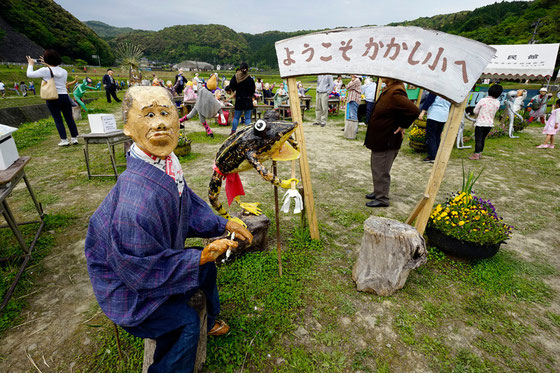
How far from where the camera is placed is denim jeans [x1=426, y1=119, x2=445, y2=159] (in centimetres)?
605

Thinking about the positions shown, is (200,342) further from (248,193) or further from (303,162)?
(248,193)

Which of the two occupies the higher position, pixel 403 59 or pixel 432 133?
pixel 403 59

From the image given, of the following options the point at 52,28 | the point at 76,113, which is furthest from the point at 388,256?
the point at 52,28

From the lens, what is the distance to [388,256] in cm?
250

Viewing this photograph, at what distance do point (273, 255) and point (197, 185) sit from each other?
2492mm

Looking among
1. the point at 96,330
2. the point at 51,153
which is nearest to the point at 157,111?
the point at 96,330

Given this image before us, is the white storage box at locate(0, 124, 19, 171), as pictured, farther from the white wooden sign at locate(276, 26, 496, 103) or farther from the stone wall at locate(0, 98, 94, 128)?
the stone wall at locate(0, 98, 94, 128)

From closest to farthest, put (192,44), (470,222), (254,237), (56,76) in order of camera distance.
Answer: (470,222)
(254,237)
(56,76)
(192,44)

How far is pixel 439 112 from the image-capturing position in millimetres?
5820

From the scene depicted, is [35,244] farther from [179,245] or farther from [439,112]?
[439,112]

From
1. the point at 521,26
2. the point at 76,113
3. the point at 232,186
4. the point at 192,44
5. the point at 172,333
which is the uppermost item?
the point at 192,44

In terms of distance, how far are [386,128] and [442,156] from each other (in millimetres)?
1262

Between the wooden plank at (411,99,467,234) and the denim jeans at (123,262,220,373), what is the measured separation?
105 inches

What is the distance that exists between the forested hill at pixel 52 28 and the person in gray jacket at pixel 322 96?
195 feet
